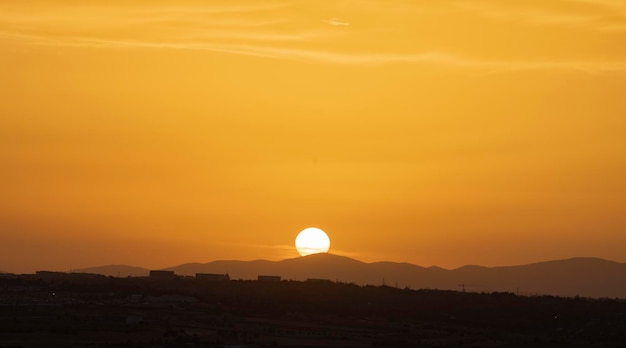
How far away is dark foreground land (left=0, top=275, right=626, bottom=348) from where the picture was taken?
234 ft

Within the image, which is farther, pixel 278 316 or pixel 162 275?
pixel 162 275

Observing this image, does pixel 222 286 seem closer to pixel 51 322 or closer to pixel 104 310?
pixel 104 310

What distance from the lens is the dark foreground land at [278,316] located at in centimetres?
Answer: 7138

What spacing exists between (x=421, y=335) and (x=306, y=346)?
15509 mm

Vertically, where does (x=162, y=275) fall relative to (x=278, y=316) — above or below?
above

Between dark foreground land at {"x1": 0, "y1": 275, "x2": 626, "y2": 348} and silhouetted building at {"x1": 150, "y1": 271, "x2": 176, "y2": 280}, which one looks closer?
dark foreground land at {"x1": 0, "y1": 275, "x2": 626, "y2": 348}

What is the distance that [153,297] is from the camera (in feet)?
327

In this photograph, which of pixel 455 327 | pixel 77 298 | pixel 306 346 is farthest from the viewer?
pixel 77 298

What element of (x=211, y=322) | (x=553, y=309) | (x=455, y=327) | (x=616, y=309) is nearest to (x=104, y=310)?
(x=211, y=322)

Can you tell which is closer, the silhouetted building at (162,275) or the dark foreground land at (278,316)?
the dark foreground land at (278,316)

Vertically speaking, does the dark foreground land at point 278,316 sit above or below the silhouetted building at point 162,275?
below

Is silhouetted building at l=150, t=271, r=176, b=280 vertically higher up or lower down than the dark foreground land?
higher up

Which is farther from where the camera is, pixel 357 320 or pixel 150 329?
pixel 357 320

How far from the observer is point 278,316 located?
93062mm
